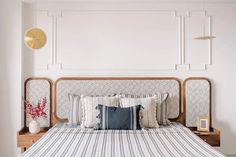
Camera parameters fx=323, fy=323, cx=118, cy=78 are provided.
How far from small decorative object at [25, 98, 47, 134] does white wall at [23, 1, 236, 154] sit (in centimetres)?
41

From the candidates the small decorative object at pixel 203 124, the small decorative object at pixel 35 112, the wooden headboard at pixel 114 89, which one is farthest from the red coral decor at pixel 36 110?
the small decorative object at pixel 203 124

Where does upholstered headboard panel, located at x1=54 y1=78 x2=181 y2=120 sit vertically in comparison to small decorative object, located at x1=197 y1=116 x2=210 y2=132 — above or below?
above

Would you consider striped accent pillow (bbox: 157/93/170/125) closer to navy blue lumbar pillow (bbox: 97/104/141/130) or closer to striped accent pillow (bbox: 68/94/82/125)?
navy blue lumbar pillow (bbox: 97/104/141/130)

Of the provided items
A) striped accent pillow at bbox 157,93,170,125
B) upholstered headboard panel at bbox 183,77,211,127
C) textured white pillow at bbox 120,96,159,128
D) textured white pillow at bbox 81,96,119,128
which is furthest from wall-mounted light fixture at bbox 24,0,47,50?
upholstered headboard panel at bbox 183,77,211,127

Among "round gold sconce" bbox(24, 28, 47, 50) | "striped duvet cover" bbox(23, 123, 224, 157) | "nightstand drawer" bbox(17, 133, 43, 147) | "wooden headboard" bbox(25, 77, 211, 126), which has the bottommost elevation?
"nightstand drawer" bbox(17, 133, 43, 147)

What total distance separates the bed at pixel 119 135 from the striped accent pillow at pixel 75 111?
4.4 inches

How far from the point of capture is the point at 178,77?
4441mm

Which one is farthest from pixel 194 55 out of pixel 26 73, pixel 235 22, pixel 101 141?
pixel 26 73

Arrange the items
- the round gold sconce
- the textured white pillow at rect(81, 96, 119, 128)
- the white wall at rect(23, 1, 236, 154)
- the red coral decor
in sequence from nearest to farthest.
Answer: the round gold sconce → the textured white pillow at rect(81, 96, 119, 128) → the red coral decor → the white wall at rect(23, 1, 236, 154)

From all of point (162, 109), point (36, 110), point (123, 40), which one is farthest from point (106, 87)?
point (36, 110)

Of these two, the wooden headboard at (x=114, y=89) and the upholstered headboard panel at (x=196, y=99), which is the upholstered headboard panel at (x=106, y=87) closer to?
the wooden headboard at (x=114, y=89)

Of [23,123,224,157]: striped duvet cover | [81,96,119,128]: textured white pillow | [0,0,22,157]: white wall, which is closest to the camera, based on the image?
[23,123,224,157]: striped duvet cover

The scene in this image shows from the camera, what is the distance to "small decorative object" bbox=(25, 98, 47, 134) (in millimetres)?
4117

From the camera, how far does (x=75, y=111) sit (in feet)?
13.5
